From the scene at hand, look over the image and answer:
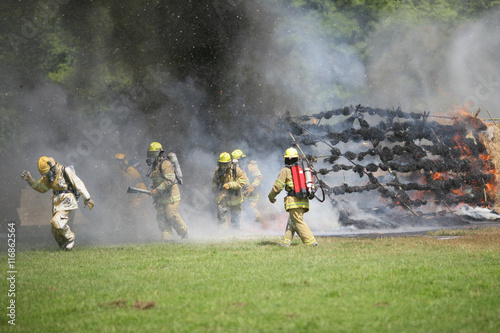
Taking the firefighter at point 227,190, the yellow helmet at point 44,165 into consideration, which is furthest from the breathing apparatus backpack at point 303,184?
the yellow helmet at point 44,165

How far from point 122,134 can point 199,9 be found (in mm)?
6623

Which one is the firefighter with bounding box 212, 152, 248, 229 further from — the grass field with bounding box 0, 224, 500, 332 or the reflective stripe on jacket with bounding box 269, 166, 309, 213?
the grass field with bounding box 0, 224, 500, 332

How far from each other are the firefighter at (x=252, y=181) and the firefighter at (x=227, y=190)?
3.39ft

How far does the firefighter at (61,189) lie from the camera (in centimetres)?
1259

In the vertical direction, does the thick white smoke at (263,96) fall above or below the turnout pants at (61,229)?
above

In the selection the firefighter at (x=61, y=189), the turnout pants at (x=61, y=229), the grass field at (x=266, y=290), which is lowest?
the grass field at (x=266, y=290)

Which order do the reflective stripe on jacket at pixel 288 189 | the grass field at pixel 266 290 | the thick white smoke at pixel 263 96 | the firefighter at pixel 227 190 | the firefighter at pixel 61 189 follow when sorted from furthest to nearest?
the thick white smoke at pixel 263 96 < the firefighter at pixel 227 190 < the firefighter at pixel 61 189 < the reflective stripe on jacket at pixel 288 189 < the grass field at pixel 266 290

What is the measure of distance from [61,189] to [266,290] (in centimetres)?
712

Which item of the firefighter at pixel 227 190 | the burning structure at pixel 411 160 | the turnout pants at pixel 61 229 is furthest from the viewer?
the burning structure at pixel 411 160

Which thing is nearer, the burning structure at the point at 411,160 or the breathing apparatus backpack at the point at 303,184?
the breathing apparatus backpack at the point at 303,184

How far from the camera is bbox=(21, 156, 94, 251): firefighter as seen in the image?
496 inches

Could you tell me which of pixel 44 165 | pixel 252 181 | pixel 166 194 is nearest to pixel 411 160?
pixel 252 181

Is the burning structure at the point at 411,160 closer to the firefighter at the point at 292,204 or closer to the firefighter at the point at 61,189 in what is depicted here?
the firefighter at the point at 292,204

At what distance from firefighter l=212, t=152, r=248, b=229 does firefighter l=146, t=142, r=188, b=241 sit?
159 cm
